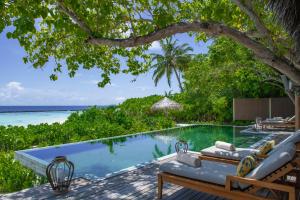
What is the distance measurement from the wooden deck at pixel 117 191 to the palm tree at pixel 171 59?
29371 mm

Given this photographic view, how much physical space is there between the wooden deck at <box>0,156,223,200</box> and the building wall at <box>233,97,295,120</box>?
662 inches

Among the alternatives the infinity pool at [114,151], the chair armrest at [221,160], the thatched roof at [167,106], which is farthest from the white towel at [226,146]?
the thatched roof at [167,106]

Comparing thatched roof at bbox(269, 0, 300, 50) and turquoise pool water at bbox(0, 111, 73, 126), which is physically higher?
thatched roof at bbox(269, 0, 300, 50)

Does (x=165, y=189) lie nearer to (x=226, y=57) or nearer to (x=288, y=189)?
(x=288, y=189)

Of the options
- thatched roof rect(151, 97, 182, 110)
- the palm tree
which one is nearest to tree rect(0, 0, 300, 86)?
thatched roof rect(151, 97, 182, 110)

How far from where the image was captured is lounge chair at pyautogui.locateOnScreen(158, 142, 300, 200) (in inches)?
148

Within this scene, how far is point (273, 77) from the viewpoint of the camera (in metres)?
16.2

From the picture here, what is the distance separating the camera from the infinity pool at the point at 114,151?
8426mm

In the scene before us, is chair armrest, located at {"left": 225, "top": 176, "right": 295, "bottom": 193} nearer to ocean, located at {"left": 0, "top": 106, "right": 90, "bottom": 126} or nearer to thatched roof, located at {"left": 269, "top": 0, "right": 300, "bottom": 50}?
thatched roof, located at {"left": 269, "top": 0, "right": 300, "bottom": 50}

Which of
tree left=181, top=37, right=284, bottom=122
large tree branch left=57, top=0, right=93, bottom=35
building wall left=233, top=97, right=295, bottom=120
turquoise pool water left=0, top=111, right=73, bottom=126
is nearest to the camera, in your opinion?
large tree branch left=57, top=0, right=93, bottom=35

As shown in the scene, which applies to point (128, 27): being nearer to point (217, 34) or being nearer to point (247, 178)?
point (217, 34)

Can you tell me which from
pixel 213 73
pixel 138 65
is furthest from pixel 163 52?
pixel 138 65

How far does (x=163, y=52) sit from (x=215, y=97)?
49.2ft

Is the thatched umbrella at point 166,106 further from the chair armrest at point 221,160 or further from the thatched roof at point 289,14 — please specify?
the thatched roof at point 289,14
